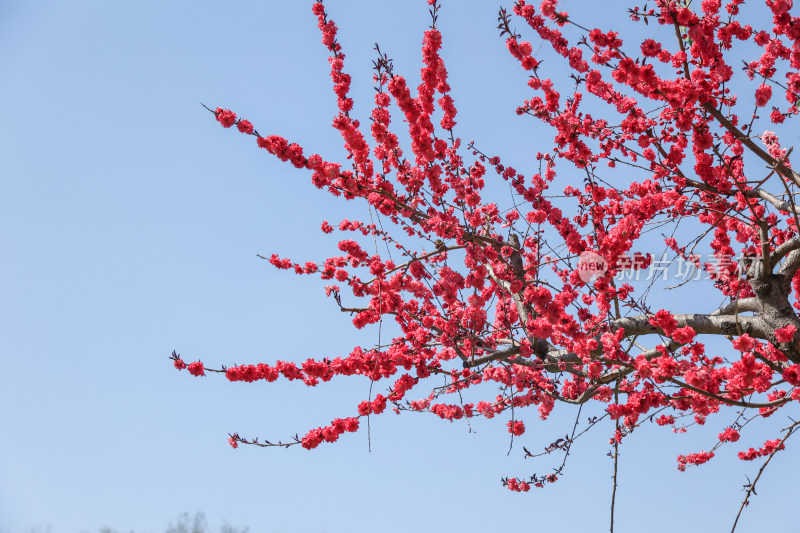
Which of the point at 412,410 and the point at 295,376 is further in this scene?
the point at 412,410

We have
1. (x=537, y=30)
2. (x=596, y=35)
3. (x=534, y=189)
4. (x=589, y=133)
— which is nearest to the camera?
(x=596, y=35)

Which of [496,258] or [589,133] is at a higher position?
[589,133]

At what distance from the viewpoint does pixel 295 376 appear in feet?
19.2

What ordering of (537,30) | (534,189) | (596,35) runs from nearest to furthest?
(596,35) < (537,30) < (534,189)

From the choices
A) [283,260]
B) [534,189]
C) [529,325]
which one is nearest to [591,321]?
[529,325]

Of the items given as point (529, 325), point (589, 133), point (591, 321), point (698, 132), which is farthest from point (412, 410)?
point (698, 132)

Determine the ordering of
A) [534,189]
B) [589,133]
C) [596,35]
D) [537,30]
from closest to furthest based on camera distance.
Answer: [596,35] < [537,30] < [589,133] < [534,189]

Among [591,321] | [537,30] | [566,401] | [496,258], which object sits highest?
[537,30]

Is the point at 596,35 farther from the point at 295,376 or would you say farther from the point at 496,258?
the point at 295,376

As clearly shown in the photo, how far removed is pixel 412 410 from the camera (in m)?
6.36

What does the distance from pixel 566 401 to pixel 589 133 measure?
2.83m

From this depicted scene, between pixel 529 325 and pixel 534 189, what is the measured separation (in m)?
2.14

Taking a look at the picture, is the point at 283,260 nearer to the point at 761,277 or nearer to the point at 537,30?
the point at 537,30

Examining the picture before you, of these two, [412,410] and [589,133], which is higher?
[589,133]
